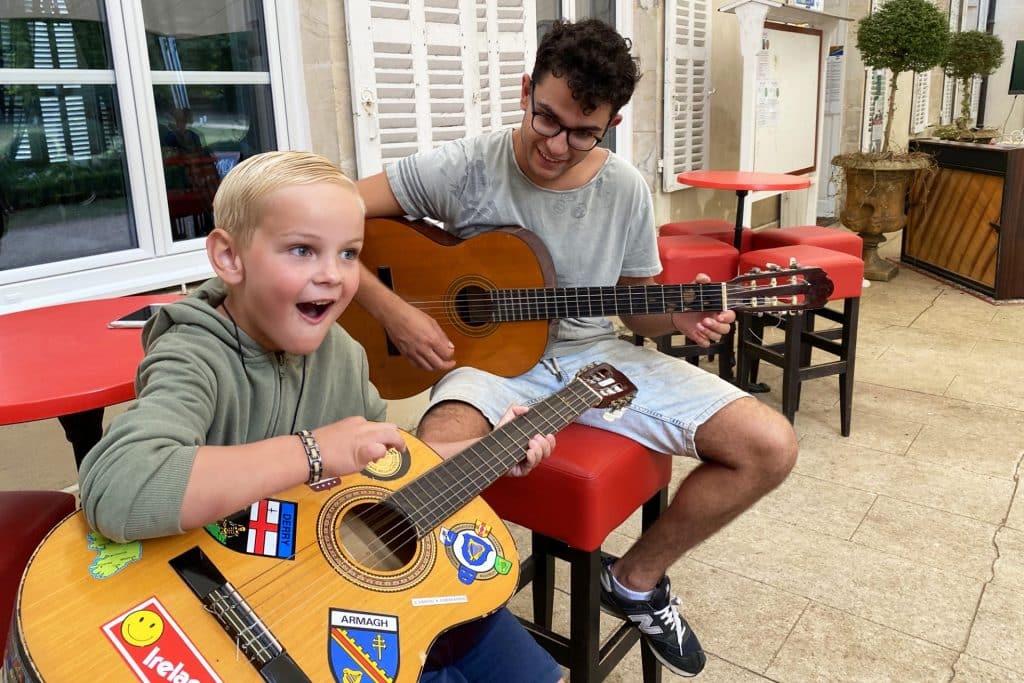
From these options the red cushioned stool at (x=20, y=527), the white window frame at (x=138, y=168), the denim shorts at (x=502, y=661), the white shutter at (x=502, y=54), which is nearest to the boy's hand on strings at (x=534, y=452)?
the denim shorts at (x=502, y=661)

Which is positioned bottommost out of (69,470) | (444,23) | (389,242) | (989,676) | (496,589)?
(989,676)

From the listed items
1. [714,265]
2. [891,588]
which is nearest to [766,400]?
[714,265]

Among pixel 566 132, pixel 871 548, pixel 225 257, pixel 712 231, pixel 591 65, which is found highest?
pixel 591 65

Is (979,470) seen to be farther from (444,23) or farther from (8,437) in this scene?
(8,437)

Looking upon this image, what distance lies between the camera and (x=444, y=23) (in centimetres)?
294

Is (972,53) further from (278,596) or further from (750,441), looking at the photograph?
(278,596)

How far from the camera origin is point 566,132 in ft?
5.61

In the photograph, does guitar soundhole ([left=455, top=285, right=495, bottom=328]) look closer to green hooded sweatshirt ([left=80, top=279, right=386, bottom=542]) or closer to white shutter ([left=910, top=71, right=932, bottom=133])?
green hooded sweatshirt ([left=80, top=279, right=386, bottom=542])

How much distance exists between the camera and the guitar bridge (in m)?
0.89

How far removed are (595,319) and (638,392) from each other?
27 cm

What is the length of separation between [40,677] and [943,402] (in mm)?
3666

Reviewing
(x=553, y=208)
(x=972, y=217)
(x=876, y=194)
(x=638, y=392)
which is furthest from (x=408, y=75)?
(x=972, y=217)

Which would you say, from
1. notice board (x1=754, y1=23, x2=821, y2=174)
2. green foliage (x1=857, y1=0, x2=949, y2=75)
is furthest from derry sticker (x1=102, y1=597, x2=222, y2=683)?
green foliage (x1=857, y1=0, x2=949, y2=75)

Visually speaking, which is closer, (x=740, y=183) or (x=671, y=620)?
(x=671, y=620)
